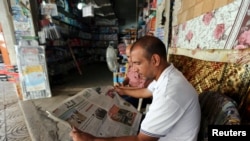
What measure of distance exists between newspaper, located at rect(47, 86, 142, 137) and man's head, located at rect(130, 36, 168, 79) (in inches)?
15.5

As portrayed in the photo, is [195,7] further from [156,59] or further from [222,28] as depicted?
[156,59]

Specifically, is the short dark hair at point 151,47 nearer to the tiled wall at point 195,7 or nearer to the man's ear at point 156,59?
the man's ear at point 156,59

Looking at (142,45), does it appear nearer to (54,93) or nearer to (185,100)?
(185,100)

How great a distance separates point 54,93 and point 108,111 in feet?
8.54

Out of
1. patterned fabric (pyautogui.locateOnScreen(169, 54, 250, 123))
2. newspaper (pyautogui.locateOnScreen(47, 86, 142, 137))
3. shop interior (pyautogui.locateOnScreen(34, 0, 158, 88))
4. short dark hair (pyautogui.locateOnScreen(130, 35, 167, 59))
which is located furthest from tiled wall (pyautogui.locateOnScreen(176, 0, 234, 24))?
shop interior (pyautogui.locateOnScreen(34, 0, 158, 88))

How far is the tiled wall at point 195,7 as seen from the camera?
1.22 metres

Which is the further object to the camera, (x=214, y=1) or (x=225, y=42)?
(x=214, y=1)

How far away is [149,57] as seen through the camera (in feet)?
2.56

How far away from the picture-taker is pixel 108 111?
105 cm

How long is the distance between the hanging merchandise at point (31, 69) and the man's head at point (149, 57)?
2552 mm

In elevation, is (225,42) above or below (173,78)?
above

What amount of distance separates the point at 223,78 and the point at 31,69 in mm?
2874

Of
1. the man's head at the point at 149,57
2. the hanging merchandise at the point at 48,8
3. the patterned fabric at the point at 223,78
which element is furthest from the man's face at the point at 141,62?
the hanging merchandise at the point at 48,8

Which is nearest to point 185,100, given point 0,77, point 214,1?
point 214,1
